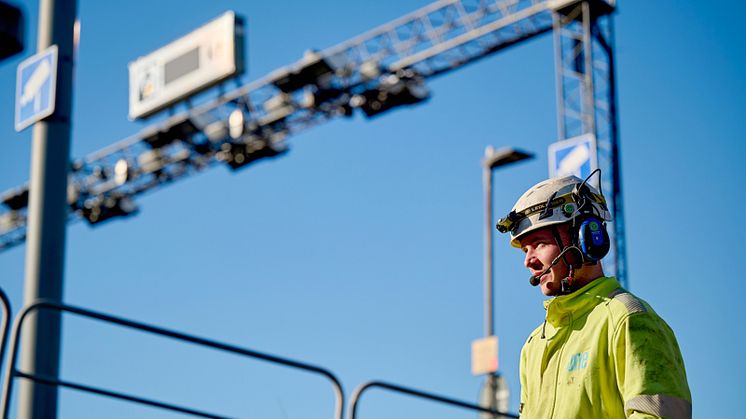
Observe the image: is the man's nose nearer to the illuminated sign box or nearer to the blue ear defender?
the blue ear defender

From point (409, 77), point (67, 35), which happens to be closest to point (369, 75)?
point (409, 77)

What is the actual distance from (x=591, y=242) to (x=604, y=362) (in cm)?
44

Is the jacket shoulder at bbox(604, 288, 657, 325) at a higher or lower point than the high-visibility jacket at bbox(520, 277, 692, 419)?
higher

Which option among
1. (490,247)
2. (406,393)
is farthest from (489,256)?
(406,393)

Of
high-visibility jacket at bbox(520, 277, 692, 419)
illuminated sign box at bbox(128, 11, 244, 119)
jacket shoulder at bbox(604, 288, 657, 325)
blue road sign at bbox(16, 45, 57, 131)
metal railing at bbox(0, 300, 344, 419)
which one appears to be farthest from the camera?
illuminated sign box at bbox(128, 11, 244, 119)

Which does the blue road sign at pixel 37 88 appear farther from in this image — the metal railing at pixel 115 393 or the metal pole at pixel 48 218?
the metal railing at pixel 115 393

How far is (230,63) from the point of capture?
29.5m

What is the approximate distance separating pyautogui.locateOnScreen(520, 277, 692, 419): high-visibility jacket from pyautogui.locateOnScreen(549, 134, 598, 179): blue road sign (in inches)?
538

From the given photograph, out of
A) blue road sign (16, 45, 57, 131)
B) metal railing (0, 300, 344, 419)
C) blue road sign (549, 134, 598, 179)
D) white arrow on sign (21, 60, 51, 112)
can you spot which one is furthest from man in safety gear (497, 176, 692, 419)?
blue road sign (549, 134, 598, 179)

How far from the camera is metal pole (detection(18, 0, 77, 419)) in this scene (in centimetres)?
894

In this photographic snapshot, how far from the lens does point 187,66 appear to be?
31078mm

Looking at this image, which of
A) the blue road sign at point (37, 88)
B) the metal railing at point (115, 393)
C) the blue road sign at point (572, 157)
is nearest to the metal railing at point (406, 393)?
the metal railing at point (115, 393)

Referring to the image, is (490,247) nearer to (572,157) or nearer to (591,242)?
(572,157)

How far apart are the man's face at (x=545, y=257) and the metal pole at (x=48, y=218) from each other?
4.64m
